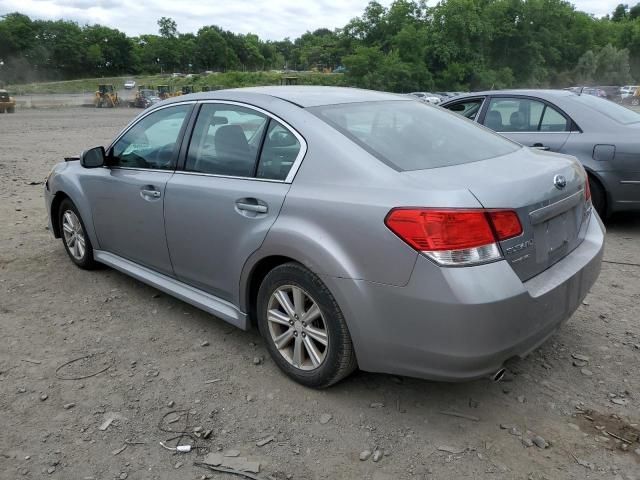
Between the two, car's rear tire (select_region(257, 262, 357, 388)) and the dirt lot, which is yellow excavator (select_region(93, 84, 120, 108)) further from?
car's rear tire (select_region(257, 262, 357, 388))

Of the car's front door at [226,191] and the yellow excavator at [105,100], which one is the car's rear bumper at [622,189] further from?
the yellow excavator at [105,100]

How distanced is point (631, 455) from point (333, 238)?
5.47 ft

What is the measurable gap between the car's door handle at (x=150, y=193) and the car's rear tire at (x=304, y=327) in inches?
45.9

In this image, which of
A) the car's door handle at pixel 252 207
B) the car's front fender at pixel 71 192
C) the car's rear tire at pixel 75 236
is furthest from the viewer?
the car's rear tire at pixel 75 236

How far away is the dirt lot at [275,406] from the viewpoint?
253cm

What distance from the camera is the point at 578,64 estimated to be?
8869 cm

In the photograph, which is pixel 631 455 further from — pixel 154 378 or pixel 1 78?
pixel 1 78

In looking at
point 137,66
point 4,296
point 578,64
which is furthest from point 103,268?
point 137,66

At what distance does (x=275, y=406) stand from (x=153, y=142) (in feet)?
7.19

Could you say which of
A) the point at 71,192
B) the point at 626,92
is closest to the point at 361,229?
the point at 71,192

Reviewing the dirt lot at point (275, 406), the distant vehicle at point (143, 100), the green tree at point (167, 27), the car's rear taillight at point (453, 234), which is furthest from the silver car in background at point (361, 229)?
the green tree at point (167, 27)

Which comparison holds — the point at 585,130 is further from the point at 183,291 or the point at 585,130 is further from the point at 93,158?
the point at 93,158

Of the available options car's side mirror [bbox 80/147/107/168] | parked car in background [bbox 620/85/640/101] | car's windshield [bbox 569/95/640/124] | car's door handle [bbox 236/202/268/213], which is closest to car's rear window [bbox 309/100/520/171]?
car's door handle [bbox 236/202/268/213]

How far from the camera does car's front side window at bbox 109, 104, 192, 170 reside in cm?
387
